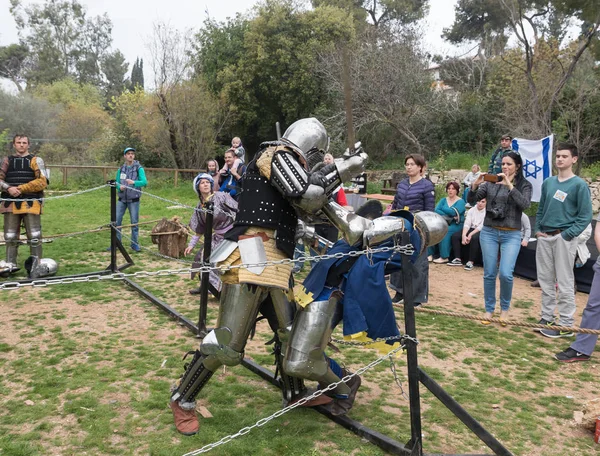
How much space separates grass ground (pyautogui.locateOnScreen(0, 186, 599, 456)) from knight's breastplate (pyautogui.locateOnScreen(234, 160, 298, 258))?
113cm

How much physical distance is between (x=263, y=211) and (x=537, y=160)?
6822 millimetres

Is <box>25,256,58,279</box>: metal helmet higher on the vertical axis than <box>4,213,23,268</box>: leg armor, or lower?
lower

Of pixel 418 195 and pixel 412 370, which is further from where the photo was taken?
pixel 418 195

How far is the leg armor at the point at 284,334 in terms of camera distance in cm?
295

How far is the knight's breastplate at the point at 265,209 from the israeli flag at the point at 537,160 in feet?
21.0

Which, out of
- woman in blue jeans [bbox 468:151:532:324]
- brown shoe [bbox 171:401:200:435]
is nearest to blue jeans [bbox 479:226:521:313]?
woman in blue jeans [bbox 468:151:532:324]

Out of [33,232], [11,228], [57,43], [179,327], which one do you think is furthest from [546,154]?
[57,43]

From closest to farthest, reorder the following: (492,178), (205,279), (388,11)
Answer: (205,279), (492,178), (388,11)

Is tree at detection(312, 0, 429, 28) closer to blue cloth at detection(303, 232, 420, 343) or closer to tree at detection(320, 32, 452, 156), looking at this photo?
tree at detection(320, 32, 452, 156)

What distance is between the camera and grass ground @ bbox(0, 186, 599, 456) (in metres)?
2.85

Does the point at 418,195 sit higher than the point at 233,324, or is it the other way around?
the point at 418,195

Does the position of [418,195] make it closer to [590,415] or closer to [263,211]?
[590,415]

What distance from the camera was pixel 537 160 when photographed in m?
8.24

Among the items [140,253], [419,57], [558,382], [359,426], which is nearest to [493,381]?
[558,382]
